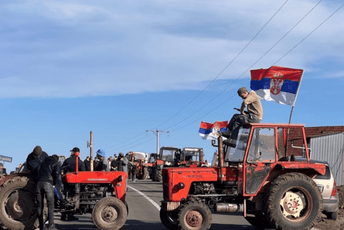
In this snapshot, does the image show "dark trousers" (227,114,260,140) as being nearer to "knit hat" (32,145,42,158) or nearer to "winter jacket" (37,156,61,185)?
"winter jacket" (37,156,61,185)

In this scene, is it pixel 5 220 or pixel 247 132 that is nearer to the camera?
pixel 247 132

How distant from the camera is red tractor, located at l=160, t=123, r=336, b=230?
11.3m

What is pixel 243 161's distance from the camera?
11555 mm

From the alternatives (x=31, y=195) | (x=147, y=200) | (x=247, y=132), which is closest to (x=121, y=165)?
(x=147, y=200)

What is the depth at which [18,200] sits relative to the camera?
41.5 feet

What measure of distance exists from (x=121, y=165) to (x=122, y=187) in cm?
937

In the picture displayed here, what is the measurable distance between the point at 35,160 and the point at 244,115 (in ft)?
16.1

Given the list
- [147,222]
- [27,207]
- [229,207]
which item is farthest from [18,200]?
[229,207]

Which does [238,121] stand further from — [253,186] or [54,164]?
[54,164]

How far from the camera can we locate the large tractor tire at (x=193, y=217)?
11.3 metres

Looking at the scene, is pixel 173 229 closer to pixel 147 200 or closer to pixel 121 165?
pixel 147 200

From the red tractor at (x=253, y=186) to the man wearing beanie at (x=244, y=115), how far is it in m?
0.19

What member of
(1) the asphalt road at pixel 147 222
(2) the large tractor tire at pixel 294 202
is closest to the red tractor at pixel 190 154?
(1) the asphalt road at pixel 147 222

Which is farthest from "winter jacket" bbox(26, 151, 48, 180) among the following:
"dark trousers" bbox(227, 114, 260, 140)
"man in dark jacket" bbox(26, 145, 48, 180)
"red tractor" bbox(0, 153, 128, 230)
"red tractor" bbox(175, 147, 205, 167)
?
"red tractor" bbox(175, 147, 205, 167)
